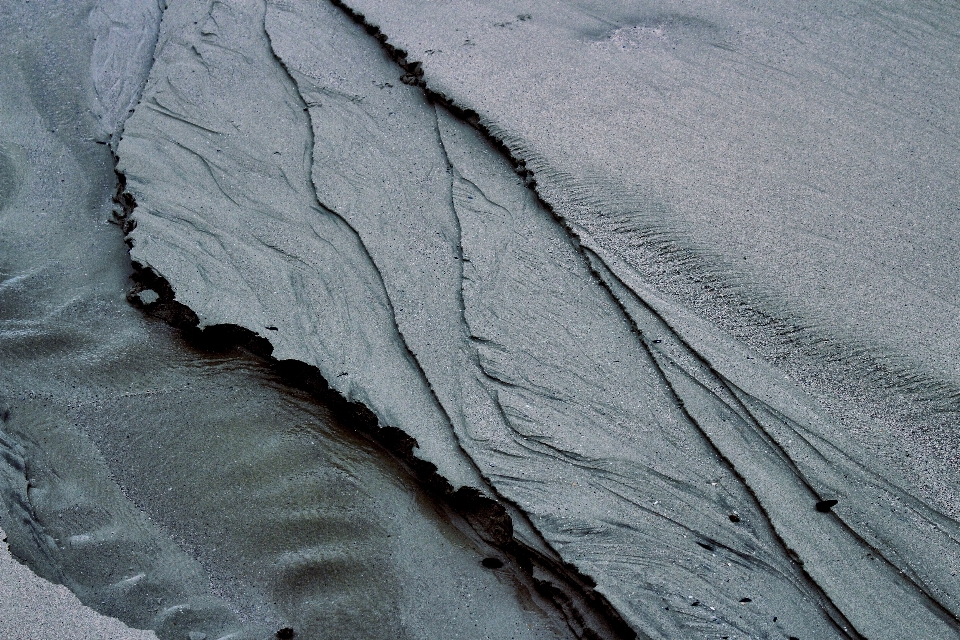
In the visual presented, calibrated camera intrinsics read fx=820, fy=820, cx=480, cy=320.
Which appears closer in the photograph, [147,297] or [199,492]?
[199,492]

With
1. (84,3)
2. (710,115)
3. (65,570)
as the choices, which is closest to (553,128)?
(710,115)

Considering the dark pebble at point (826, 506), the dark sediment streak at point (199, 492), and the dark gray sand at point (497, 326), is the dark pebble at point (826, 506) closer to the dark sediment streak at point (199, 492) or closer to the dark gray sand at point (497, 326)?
the dark gray sand at point (497, 326)

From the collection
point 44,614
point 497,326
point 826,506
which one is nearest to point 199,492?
point 44,614

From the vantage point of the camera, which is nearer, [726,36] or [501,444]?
[501,444]

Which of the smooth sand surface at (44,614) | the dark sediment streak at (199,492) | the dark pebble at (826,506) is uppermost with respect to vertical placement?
the dark pebble at (826,506)

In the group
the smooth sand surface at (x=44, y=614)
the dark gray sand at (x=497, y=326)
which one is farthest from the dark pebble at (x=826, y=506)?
the smooth sand surface at (x=44, y=614)

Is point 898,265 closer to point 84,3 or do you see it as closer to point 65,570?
point 65,570

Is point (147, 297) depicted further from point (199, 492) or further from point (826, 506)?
point (826, 506)

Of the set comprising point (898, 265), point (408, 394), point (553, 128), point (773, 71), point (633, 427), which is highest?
point (773, 71)
